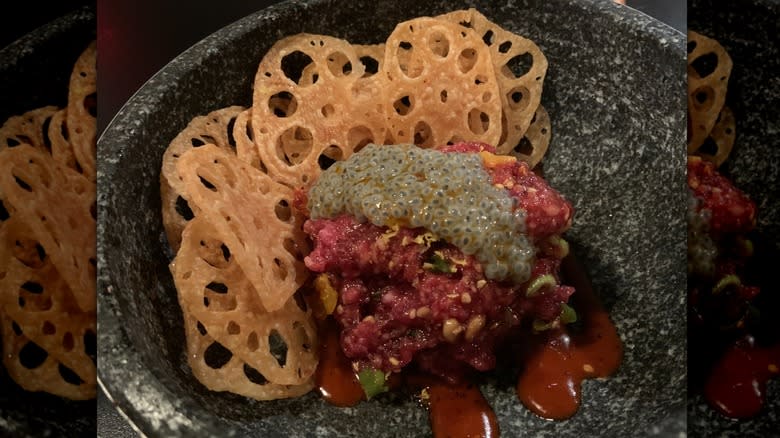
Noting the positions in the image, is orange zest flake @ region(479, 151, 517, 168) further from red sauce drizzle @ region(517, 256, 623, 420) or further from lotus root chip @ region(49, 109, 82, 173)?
lotus root chip @ region(49, 109, 82, 173)

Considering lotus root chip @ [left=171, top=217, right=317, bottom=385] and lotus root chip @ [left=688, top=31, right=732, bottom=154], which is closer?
lotus root chip @ [left=171, top=217, right=317, bottom=385]

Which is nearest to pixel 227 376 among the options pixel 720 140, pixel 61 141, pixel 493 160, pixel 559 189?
pixel 61 141

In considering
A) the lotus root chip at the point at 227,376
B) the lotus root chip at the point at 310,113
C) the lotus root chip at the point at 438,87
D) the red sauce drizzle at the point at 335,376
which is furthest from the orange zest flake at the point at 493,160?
the lotus root chip at the point at 227,376

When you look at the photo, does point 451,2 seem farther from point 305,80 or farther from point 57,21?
point 57,21

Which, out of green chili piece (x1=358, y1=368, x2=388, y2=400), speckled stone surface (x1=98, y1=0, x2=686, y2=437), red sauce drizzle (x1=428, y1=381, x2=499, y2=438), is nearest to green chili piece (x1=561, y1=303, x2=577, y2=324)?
speckled stone surface (x1=98, y1=0, x2=686, y2=437)

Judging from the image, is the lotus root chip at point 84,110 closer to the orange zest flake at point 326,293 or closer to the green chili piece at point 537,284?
the orange zest flake at point 326,293

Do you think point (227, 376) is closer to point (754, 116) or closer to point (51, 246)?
point (51, 246)

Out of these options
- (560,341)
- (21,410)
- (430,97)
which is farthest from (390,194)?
(21,410)
